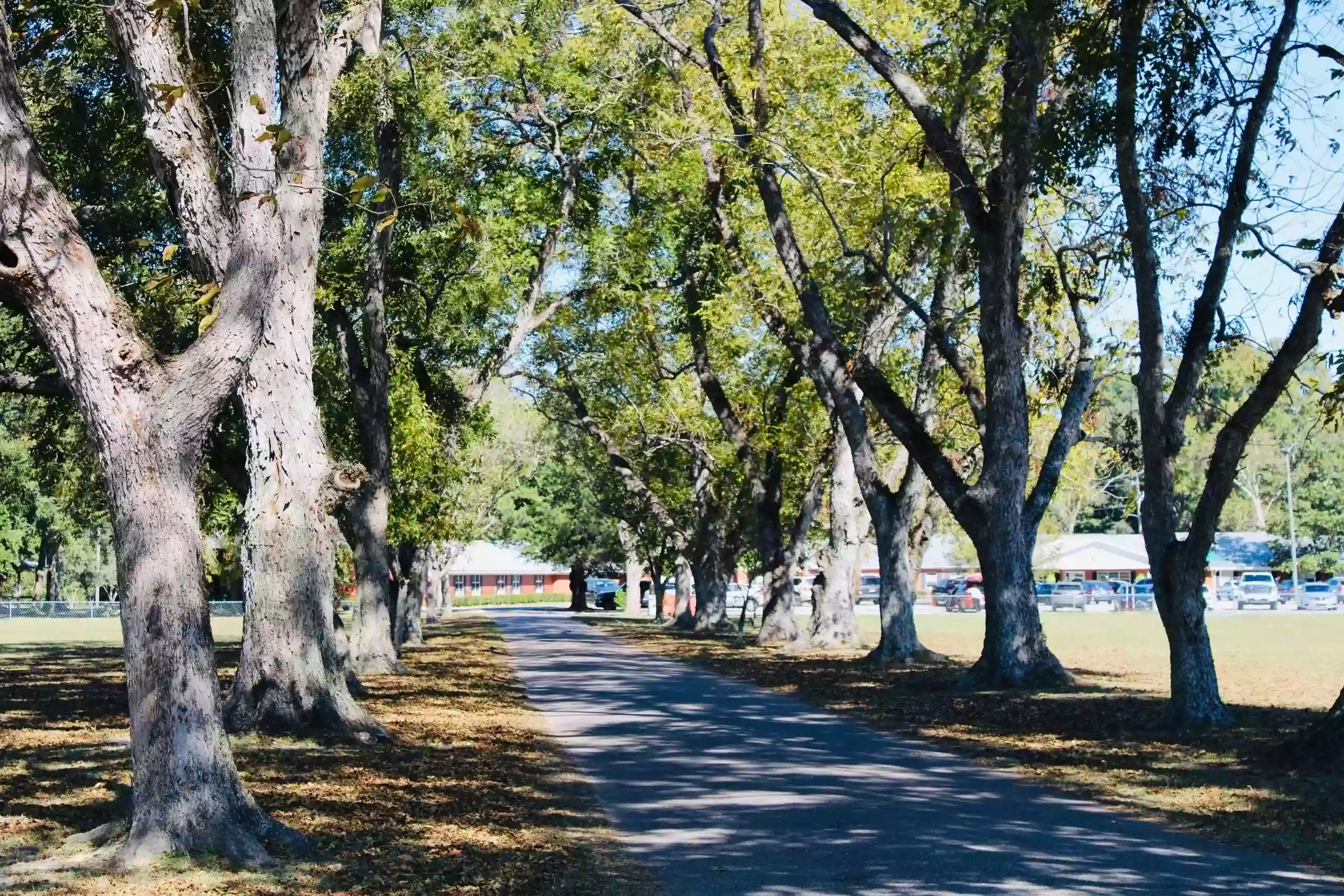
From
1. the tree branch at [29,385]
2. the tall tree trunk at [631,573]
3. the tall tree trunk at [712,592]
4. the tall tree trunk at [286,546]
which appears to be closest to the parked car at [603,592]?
the tall tree trunk at [631,573]

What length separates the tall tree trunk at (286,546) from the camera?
14062mm

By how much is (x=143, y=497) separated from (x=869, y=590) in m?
90.9

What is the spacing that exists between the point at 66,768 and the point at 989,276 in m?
12.0

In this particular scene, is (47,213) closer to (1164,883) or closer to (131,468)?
(131,468)

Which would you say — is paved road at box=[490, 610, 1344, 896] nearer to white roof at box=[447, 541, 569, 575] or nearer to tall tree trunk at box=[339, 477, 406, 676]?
tall tree trunk at box=[339, 477, 406, 676]

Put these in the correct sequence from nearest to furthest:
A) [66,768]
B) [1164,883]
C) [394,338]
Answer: [1164,883] → [66,768] → [394,338]

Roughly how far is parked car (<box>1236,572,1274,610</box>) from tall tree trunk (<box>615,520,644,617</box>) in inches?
1127

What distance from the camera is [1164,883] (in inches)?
305

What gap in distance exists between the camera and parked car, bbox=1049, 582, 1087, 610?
235 ft

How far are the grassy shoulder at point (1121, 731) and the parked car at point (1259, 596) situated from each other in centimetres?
3960

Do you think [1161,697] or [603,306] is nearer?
[1161,697]

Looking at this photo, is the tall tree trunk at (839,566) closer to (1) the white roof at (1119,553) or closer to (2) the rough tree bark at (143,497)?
(2) the rough tree bark at (143,497)

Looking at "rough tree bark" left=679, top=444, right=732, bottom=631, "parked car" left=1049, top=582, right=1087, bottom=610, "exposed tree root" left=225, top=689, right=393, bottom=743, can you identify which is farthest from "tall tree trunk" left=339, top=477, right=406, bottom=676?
"parked car" left=1049, top=582, right=1087, bottom=610

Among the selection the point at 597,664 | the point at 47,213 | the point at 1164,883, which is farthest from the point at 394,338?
the point at 1164,883
